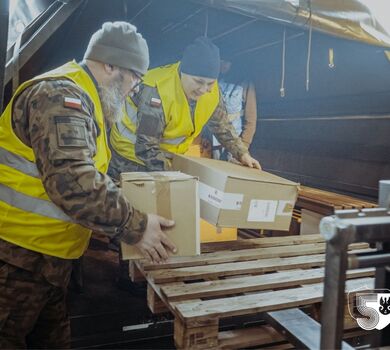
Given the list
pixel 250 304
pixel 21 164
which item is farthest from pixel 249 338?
pixel 21 164

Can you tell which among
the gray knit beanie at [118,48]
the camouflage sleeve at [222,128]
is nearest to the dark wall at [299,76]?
the camouflage sleeve at [222,128]

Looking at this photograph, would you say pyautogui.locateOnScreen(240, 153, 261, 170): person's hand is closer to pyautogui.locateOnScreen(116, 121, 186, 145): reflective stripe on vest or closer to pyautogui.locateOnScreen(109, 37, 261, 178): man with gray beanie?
pyautogui.locateOnScreen(109, 37, 261, 178): man with gray beanie

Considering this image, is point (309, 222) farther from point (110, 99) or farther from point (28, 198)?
point (28, 198)

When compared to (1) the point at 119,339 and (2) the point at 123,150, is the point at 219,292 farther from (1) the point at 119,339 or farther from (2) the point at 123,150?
(2) the point at 123,150

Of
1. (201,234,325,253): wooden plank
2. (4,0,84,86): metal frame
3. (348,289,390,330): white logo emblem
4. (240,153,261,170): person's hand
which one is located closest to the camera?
(348,289,390,330): white logo emblem

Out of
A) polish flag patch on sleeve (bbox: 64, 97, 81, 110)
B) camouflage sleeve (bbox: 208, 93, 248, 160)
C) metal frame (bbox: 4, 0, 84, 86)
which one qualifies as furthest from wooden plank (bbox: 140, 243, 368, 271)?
metal frame (bbox: 4, 0, 84, 86)

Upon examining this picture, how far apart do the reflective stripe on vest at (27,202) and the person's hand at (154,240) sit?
457 millimetres

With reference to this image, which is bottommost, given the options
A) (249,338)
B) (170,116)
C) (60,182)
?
(249,338)

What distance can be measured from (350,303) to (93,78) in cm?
164

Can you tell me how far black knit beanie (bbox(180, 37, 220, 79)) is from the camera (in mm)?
2816

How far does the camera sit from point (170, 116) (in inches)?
Result: 115

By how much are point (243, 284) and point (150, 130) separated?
1532mm

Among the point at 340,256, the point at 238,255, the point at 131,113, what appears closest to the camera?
the point at 340,256

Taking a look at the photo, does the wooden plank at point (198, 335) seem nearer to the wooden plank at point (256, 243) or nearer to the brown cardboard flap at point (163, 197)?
the brown cardboard flap at point (163, 197)
